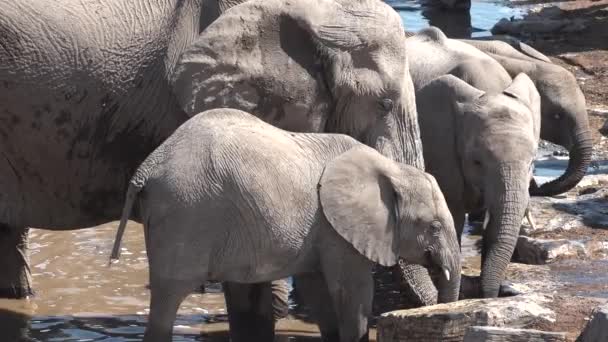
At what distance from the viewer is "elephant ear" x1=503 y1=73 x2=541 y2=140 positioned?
898cm

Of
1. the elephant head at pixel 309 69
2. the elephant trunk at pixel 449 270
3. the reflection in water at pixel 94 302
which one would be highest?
the elephant head at pixel 309 69

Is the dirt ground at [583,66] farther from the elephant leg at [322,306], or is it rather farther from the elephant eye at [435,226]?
the elephant leg at [322,306]

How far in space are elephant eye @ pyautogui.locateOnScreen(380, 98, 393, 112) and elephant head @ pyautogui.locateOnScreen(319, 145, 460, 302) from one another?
40cm

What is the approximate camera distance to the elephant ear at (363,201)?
6.83 m

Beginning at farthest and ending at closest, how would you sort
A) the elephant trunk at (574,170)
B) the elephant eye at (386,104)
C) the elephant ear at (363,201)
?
the elephant trunk at (574,170), the elephant eye at (386,104), the elephant ear at (363,201)

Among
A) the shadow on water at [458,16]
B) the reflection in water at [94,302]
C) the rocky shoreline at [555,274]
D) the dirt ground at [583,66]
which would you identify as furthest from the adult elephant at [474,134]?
the shadow on water at [458,16]

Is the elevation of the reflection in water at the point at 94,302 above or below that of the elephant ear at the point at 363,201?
below

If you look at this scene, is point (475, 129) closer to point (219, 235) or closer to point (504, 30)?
point (219, 235)

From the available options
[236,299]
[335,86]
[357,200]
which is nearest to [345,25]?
[335,86]

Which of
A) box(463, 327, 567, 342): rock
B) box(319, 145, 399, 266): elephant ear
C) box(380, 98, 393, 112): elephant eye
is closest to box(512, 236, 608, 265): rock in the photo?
box(380, 98, 393, 112): elephant eye

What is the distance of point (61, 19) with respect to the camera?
7.19 meters

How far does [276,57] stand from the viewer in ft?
23.8

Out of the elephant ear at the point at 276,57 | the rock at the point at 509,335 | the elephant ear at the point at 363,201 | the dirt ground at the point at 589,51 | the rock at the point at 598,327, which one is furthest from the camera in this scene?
the dirt ground at the point at 589,51

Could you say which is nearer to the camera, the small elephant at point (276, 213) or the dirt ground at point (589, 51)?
the small elephant at point (276, 213)
